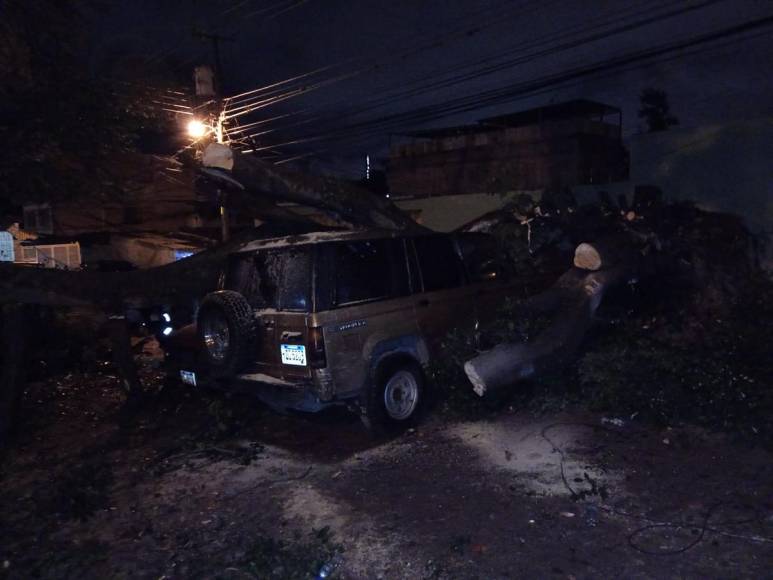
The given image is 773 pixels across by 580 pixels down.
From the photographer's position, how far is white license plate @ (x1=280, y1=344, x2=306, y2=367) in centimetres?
602

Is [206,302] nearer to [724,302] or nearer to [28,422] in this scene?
[28,422]

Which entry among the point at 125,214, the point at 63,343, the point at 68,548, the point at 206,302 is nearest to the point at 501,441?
the point at 206,302

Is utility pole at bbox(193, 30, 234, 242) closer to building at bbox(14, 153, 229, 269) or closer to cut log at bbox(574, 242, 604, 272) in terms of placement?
building at bbox(14, 153, 229, 269)

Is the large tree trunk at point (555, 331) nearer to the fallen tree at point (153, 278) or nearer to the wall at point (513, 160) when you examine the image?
the fallen tree at point (153, 278)

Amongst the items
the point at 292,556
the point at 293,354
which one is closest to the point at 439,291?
the point at 293,354

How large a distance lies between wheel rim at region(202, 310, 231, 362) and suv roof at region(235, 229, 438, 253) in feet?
2.75

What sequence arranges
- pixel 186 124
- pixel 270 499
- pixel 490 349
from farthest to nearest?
pixel 186 124
pixel 490 349
pixel 270 499

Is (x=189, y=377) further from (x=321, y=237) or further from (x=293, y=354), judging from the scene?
(x=321, y=237)

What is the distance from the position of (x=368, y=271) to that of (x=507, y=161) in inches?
421

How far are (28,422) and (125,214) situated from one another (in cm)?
982

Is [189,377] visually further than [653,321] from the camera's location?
No

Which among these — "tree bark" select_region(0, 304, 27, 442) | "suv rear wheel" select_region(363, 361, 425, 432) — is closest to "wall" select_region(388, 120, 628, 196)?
"suv rear wheel" select_region(363, 361, 425, 432)

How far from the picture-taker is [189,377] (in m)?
7.07

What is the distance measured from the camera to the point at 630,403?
6.39m
